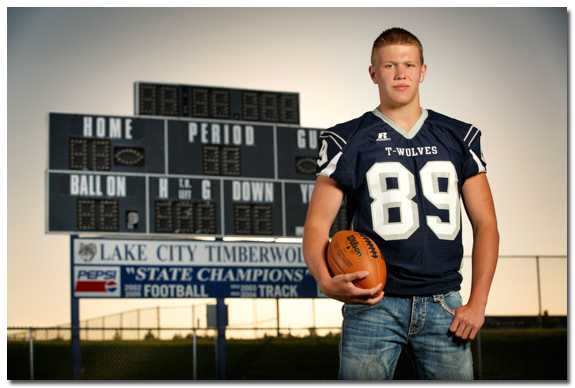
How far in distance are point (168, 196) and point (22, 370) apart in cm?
327

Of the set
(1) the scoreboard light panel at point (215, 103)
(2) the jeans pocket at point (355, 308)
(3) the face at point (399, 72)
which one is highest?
(1) the scoreboard light panel at point (215, 103)

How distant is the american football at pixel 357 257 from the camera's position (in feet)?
5.63

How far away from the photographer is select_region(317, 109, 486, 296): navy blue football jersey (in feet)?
5.89

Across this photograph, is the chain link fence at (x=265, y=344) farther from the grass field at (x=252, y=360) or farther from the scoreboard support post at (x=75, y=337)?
the scoreboard support post at (x=75, y=337)

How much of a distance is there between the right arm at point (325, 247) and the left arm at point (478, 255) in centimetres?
22

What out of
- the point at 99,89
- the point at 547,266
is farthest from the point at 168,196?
the point at 547,266

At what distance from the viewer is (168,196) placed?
8.83 meters

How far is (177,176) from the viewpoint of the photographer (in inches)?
350

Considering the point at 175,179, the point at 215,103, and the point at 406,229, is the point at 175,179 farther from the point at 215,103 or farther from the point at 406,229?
the point at 406,229

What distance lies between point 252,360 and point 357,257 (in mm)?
9490

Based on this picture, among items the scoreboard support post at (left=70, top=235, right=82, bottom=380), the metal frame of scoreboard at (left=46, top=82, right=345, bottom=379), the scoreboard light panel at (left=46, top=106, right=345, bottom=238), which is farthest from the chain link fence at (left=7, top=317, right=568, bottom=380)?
the scoreboard light panel at (left=46, top=106, right=345, bottom=238)

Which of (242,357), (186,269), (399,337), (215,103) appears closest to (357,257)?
(399,337)

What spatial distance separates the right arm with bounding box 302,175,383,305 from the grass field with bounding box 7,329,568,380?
22.7 ft

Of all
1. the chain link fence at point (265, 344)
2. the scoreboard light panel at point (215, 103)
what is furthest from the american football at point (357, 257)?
the chain link fence at point (265, 344)
